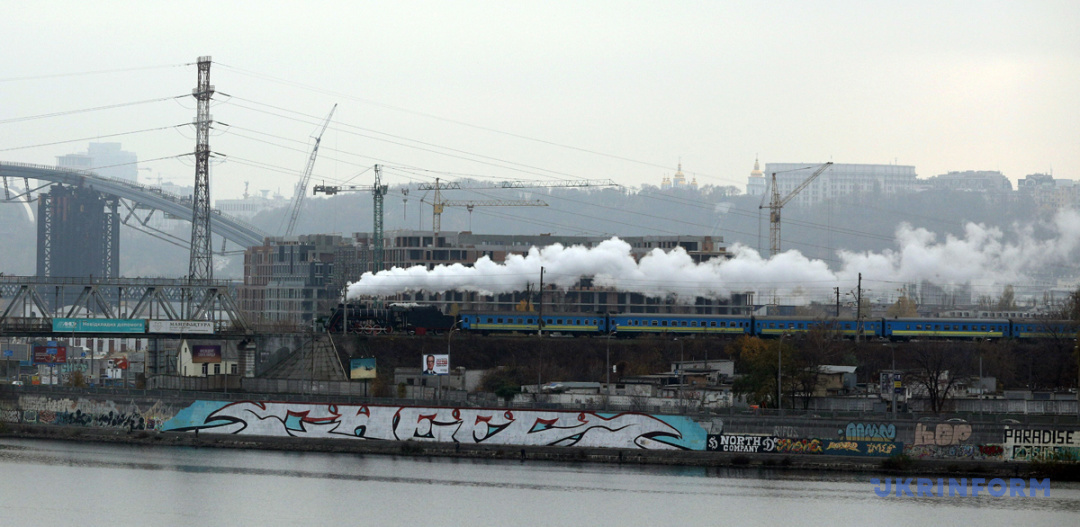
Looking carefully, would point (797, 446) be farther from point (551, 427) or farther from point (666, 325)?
point (666, 325)

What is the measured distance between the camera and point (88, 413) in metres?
76.6

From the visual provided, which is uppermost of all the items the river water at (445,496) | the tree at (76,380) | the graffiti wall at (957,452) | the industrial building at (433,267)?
the industrial building at (433,267)

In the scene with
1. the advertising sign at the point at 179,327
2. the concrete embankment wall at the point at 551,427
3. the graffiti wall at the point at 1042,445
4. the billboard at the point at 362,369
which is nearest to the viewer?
the graffiti wall at the point at 1042,445

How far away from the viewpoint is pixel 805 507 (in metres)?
56.2

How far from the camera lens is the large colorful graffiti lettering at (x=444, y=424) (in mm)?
68312

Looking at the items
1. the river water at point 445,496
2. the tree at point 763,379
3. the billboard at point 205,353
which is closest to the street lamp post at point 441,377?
the river water at point 445,496

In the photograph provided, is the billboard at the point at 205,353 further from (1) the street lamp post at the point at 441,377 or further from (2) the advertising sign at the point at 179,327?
(1) the street lamp post at the point at 441,377

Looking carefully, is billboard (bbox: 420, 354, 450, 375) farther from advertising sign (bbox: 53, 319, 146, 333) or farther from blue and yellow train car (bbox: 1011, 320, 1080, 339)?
blue and yellow train car (bbox: 1011, 320, 1080, 339)

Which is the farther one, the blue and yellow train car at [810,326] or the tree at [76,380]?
the blue and yellow train car at [810,326]

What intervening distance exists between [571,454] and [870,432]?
51.6 ft

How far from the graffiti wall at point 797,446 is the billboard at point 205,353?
156 ft

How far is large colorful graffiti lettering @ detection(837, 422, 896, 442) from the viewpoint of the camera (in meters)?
65.1

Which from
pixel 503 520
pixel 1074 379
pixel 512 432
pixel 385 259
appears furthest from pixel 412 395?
pixel 385 259

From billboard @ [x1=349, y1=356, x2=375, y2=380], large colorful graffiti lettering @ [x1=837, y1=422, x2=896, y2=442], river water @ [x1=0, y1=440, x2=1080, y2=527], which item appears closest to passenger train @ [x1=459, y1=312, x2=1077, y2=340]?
billboard @ [x1=349, y1=356, x2=375, y2=380]
